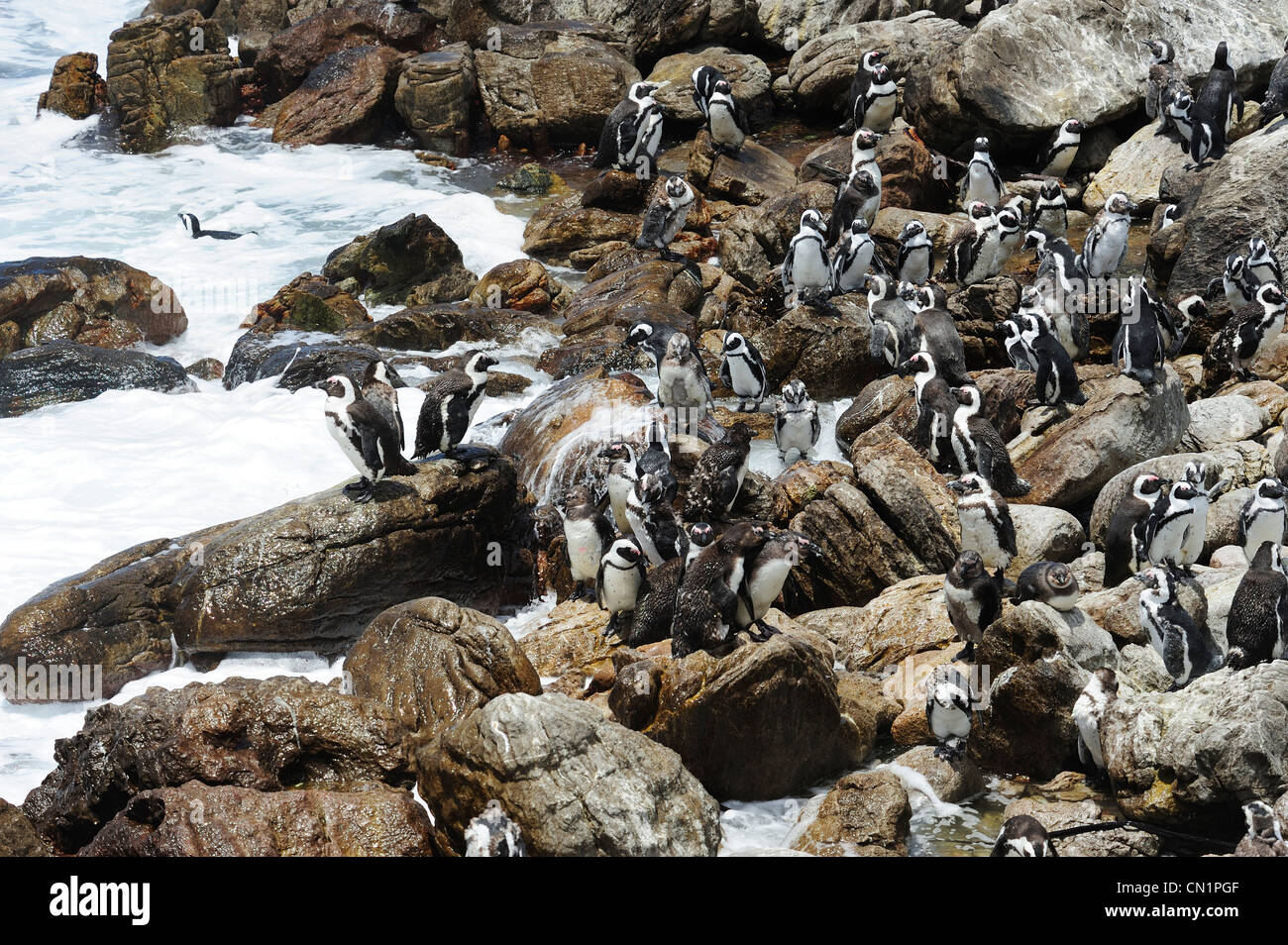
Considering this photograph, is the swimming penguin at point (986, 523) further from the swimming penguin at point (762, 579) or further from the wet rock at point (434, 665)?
the wet rock at point (434, 665)

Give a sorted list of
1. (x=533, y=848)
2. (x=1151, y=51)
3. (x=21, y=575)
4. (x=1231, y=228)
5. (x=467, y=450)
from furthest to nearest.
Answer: (x=1151, y=51)
(x=1231, y=228)
(x=21, y=575)
(x=467, y=450)
(x=533, y=848)

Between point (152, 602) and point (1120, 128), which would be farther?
point (1120, 128)

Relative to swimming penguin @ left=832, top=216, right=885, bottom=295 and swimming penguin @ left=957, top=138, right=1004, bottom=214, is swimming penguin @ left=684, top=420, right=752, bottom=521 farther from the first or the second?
swimming penguin @ left=957, top=138, right=1004, bottom=214

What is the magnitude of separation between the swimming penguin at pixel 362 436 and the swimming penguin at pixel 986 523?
5.20 metres

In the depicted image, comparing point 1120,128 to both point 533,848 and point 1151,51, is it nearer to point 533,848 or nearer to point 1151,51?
point 1151,51

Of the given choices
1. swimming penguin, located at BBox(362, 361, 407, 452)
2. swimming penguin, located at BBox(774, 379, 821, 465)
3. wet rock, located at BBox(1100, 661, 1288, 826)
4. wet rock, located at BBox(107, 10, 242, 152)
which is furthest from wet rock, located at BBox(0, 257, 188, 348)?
wet rock, located at BBox(1100, 661, 1288, 826)

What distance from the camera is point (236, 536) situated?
441 inches

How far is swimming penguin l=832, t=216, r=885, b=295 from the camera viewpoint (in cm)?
1623

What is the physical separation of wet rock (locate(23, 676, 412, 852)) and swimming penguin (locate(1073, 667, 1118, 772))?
4.41 meters

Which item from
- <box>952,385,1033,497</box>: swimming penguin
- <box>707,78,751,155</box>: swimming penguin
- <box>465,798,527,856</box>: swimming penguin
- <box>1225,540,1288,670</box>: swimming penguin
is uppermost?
<box>707,78,751,155</box>: swimming penguin

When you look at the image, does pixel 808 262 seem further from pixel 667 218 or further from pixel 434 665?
pixel 434 665

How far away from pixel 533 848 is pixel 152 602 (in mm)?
6090
